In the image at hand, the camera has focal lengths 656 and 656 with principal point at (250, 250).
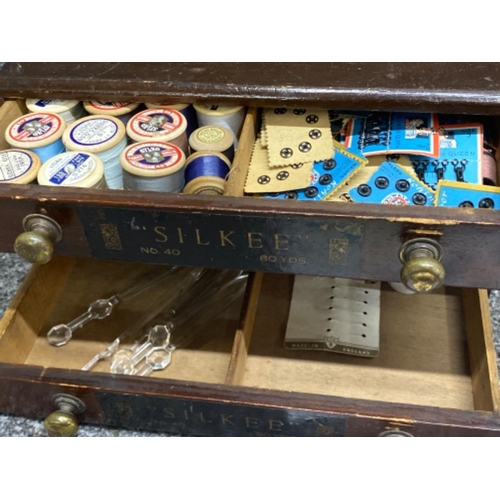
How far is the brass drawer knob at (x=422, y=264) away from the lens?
86 centimetres

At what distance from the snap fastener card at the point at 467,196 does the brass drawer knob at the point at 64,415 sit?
26.5 inches

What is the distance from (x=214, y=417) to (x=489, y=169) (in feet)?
1.99

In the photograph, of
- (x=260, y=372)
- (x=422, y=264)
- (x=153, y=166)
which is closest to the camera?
(x=422, y=264)

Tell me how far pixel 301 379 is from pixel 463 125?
1.77 ft

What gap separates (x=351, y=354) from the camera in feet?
4.13

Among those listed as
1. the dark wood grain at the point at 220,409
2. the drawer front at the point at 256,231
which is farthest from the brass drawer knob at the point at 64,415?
the drawer front at the point at 256,231

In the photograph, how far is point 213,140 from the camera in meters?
1.09

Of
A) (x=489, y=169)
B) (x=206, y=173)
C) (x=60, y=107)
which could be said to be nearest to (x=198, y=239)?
(x=206, y=173)

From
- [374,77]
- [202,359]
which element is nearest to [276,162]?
[374,77]

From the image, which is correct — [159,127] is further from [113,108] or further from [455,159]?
[455,159]

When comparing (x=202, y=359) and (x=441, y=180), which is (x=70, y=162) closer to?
(x=202, y=359)

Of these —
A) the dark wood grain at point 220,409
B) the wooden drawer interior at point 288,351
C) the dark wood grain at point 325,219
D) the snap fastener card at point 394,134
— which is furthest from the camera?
the wooden drawer interior at point 288,351

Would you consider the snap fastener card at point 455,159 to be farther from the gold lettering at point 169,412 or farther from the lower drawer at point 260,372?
the gold lettering at point 169,412

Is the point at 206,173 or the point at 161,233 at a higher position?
the point at 206,173
